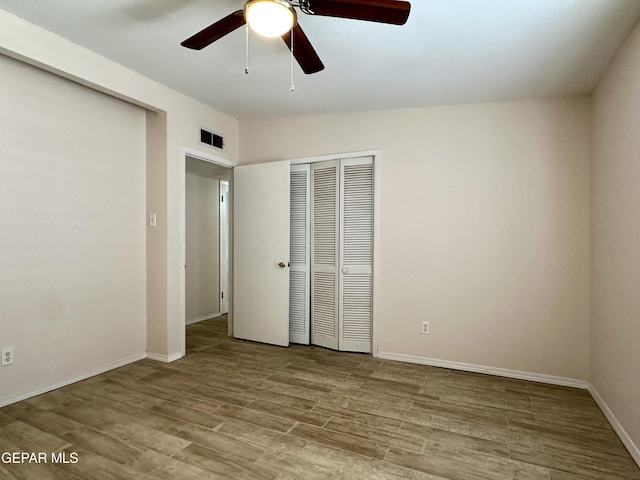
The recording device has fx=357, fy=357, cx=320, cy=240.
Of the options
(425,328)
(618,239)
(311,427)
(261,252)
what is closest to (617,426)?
(618,239)

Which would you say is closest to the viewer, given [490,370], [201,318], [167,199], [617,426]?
[617,426]

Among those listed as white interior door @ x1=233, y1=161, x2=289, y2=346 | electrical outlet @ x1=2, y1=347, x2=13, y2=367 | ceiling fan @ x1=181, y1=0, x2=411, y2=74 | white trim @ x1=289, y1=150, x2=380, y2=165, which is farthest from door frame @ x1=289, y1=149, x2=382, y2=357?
electrical outlet @ x1=2, y1=347, x2=13, y2=367

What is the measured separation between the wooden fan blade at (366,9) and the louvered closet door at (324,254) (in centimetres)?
213

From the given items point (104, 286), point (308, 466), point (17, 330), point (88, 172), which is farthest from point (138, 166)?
point (308, 466)

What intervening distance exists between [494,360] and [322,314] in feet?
5.66

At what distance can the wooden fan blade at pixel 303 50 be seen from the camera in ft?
6.11

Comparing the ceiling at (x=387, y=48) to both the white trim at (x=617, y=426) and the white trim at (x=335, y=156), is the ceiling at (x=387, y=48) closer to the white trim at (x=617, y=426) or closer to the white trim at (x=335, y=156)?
the white trim at (x=335, y=156)

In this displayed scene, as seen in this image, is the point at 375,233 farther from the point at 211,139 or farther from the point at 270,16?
the point at 270,16

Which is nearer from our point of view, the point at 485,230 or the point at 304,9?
the point at 304,9

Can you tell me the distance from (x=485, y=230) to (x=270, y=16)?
8.24ft

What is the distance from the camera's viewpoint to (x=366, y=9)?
5.30 ft

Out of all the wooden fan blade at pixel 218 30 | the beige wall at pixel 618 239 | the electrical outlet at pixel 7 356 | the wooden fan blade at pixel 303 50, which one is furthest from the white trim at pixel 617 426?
the electrical outlet at pixel 7 356

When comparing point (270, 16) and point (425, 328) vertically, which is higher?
point (270, 16)

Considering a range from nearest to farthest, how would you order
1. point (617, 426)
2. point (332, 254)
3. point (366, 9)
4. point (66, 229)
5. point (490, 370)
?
point (366, 9) < point (617, 426) < point (66, 229) < point (490, 370) < point (332, 254)
